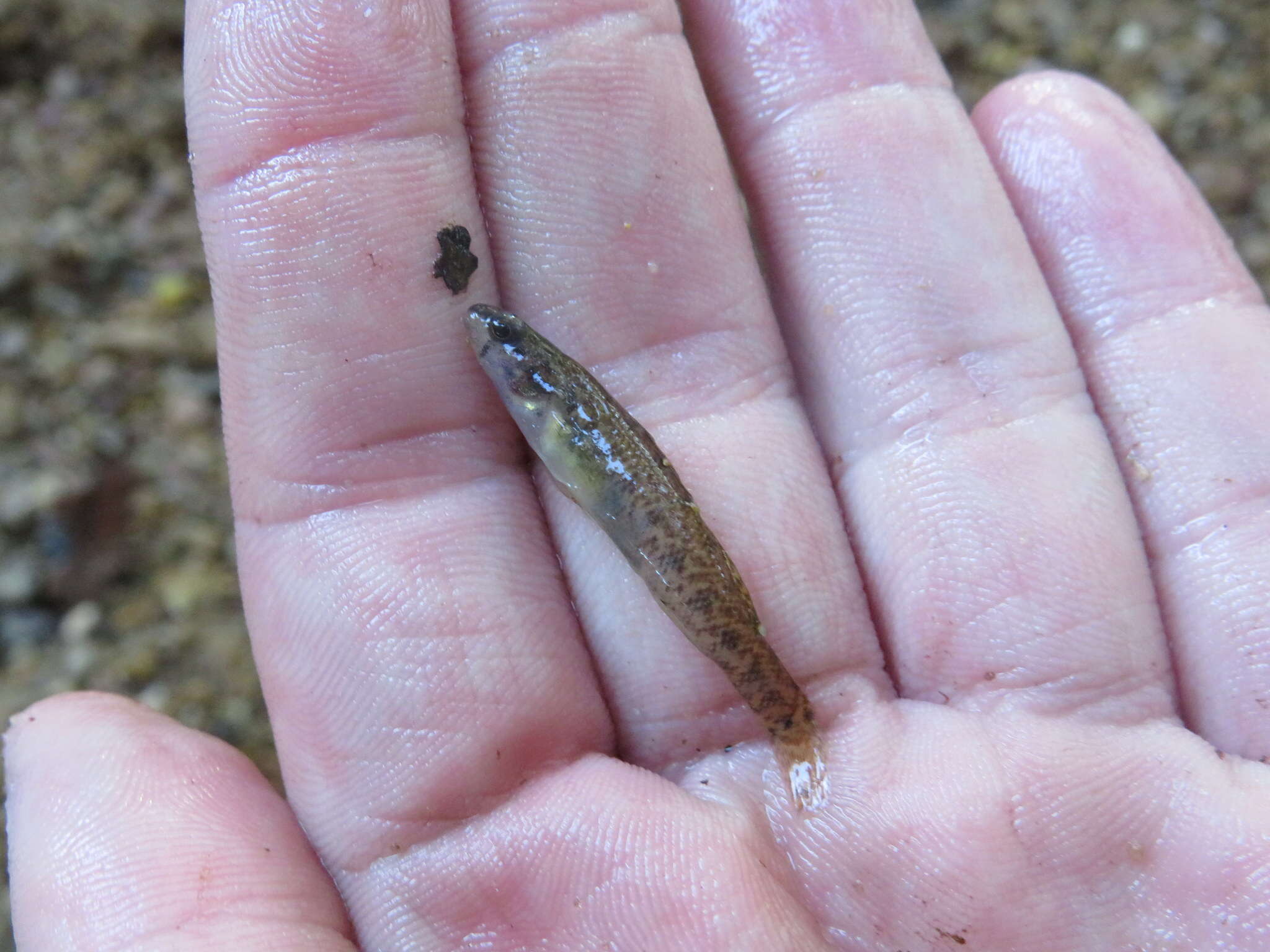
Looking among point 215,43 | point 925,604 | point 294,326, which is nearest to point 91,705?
point 294,326

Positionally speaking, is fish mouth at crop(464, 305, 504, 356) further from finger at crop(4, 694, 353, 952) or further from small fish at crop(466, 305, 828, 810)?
finger at crop(4, 694, 353, 952)

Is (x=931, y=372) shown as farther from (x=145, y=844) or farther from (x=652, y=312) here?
(x=145, y=844)

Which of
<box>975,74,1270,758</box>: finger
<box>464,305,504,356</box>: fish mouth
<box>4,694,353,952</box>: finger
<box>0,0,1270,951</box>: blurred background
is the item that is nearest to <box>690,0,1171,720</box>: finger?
<box>975,74,1270,758</box>: finger

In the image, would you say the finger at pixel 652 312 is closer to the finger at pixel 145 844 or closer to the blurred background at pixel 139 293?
the finger at pixel 145 844

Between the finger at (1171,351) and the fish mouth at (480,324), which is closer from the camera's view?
the fish mouth at (480,324)

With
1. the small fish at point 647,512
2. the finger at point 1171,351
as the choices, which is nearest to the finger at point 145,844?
the small fish at point 647,512

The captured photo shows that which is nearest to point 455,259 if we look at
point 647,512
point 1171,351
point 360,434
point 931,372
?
point 360,434

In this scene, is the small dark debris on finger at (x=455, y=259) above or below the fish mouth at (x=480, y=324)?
above
